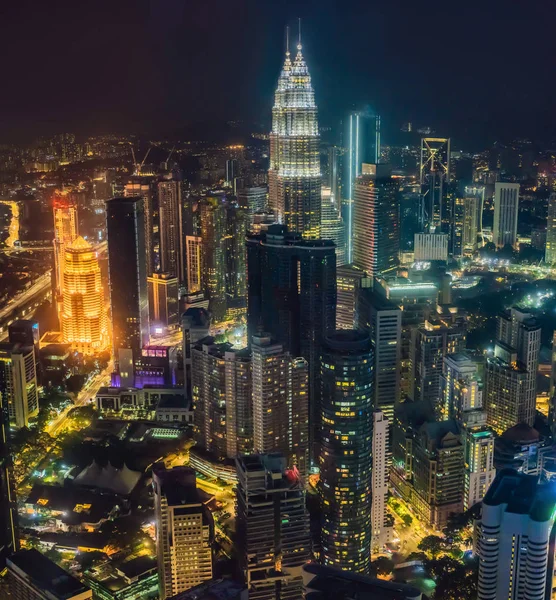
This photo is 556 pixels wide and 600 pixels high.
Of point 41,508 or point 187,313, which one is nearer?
point 41,508

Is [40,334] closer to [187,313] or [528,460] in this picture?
[187,313]

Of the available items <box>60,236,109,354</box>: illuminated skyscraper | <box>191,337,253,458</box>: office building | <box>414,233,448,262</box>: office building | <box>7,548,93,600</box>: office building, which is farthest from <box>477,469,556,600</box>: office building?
<box>414,233,448,262</box>: office building

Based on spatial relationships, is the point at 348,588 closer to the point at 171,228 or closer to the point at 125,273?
the point at 125,273

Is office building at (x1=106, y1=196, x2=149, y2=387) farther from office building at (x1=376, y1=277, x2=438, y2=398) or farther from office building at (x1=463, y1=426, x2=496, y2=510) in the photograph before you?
office building at (x1=463, y1=426, x2=496, y2=510)

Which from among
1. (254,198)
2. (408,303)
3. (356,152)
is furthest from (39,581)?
(356,152)

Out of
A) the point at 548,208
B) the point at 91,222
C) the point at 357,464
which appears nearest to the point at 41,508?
the point at 357,464
